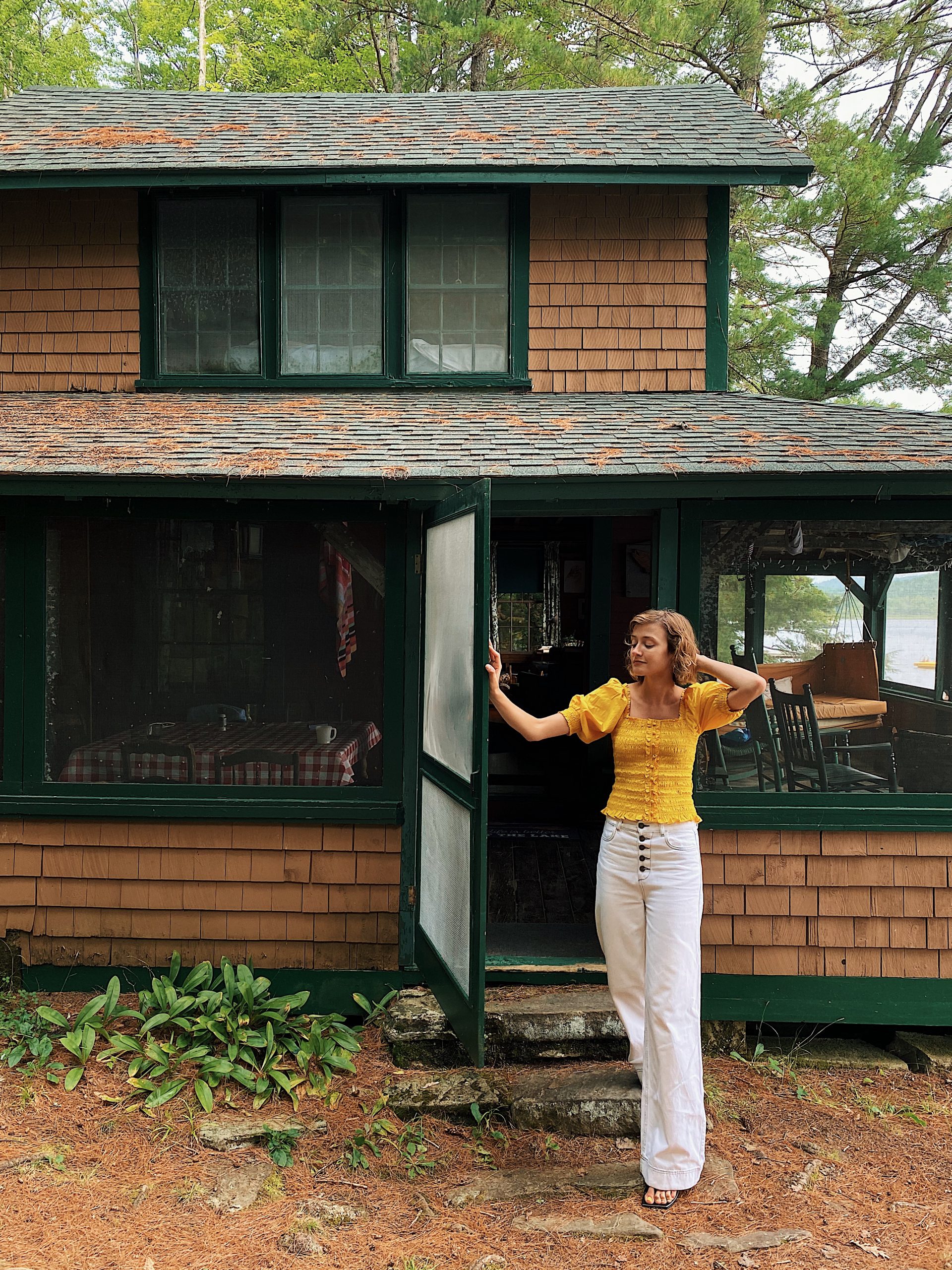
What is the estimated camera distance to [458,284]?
6375mm

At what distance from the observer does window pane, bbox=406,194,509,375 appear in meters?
6.38

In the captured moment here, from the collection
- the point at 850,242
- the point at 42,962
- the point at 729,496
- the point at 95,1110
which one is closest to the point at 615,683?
the point at 729,496

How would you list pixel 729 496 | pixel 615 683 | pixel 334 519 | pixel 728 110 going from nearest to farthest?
pixel 615 683, pixel 729 496, pixel 334 519, pixel 728 110

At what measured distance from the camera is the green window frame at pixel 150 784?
5.05 metres

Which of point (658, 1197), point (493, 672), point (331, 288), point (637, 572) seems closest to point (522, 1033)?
point (658, 1197)

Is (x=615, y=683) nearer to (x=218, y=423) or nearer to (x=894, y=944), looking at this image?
(x=894, y=944)

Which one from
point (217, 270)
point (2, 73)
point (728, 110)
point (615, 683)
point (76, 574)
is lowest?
point (615, 683)

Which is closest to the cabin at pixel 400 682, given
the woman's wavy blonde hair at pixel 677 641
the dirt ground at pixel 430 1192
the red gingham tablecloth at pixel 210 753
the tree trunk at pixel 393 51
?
the red gingham tablecloth at pixel 210 753

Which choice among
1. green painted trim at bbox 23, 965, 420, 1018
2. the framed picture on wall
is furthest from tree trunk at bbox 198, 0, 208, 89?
green painted trim at bbox 23, 965, 420, 1018

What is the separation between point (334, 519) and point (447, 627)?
115cm

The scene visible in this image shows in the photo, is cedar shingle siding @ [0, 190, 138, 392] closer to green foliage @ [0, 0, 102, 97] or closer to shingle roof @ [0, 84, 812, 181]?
shingle roof @ [0, 84, 812, 181]

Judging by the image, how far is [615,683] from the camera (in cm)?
370

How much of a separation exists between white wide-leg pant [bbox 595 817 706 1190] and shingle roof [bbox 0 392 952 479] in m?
1.84

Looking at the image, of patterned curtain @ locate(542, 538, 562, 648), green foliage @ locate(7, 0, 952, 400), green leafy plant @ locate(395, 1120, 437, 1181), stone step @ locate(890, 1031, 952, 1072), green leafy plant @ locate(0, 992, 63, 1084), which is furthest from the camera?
green foliage @ locate(7, 0, 952, 400)
